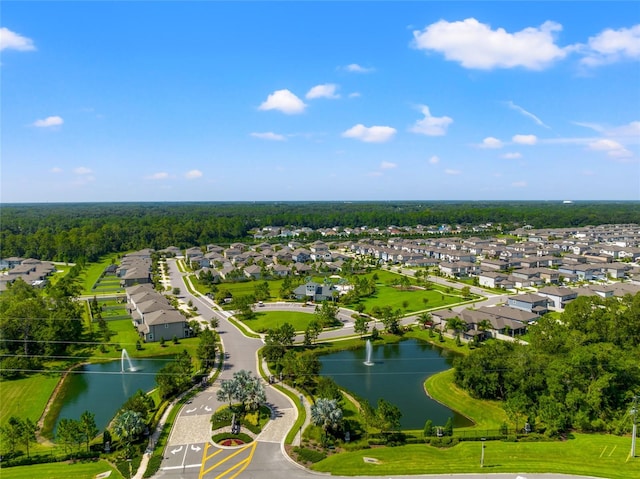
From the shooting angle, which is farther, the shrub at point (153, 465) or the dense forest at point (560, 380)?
the dense forest at point (560, 380)

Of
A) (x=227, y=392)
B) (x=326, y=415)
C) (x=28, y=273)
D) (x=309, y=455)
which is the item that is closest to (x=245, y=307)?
(x=227, y=392)

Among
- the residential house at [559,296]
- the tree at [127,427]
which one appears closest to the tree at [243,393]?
the tree at [127,427]

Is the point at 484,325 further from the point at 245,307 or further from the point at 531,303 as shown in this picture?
the point at 245,307

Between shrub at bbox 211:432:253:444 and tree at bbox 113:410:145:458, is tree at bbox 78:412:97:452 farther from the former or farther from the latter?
shrub at bbox 211:432:253:444

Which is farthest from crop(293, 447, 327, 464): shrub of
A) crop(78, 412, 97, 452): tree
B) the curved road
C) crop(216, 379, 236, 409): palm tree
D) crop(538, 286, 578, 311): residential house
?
crop(538, 286, 578, 311): residential house

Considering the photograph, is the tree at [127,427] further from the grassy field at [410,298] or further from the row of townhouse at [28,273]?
the row of townhouse at [28,273]

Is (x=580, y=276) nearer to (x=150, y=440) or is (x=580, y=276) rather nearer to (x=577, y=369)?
(x=577, y=369)

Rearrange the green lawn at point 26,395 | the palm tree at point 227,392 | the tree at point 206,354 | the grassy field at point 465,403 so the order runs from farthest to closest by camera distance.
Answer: the tree at point 206,354 → the green lawn at point 26,395 → the grassy field at point 465,403 → the palm tree at point 227,392

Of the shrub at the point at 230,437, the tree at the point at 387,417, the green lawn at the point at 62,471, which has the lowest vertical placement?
the green lawn at the point at 62,471
